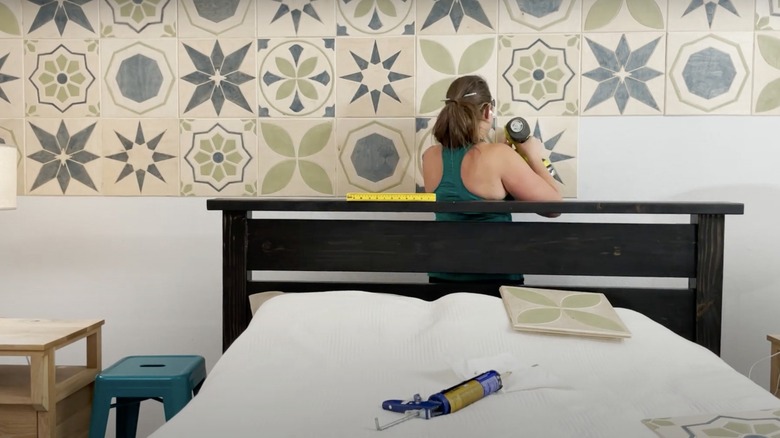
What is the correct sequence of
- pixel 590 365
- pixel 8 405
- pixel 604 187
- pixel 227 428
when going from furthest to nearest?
pixel 604 187, pixel 8 405, pixel 590 365, pixel 227 428

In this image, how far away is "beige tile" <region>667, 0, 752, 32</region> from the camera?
2.51 metres

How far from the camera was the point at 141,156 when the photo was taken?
8.80 ft

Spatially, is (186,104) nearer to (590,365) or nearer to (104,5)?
(104,5)

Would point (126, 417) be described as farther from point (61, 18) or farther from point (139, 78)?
point (61, 18)

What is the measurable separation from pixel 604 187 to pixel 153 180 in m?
1.75

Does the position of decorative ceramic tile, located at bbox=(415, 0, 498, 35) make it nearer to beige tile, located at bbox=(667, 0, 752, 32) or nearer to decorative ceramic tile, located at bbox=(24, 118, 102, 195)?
beige tile, located at bbox=(667, 0, 752, 32)

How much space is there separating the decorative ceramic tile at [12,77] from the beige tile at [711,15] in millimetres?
2509

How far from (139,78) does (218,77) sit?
1.03 ft

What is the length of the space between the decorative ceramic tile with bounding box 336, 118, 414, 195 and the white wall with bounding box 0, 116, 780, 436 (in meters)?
0.56

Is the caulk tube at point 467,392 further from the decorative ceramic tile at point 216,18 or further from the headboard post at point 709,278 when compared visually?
the decorative ceramic tile at point 216,18

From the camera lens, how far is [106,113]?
2.69m

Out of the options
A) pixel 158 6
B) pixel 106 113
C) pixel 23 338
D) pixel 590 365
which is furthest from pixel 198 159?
pixel 590 365

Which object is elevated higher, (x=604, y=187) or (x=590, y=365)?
(x=604, y=187)

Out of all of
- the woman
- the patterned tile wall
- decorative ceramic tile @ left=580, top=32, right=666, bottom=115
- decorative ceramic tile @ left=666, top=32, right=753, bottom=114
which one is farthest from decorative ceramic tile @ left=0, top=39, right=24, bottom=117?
decorative ceramic tile @ left=666, top=32, right=753, bottom=114
